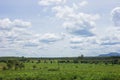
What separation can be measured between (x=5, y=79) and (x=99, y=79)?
19.5m

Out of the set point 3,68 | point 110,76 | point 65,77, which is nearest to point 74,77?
point 65,77

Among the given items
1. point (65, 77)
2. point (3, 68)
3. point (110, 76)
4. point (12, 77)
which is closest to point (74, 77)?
point (65, 77)

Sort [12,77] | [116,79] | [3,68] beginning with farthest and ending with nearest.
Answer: [3,68] → [12,77] → [116,79]

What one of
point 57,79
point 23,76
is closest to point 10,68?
point 23,76

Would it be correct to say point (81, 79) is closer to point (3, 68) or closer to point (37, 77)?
point (37, 77)

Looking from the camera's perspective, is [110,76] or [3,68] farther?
[3,68]

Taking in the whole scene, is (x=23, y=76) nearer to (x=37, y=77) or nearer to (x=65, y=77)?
(x=37, y=77)

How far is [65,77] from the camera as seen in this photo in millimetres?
67938

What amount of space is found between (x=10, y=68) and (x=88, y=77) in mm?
42404

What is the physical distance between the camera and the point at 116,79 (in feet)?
213

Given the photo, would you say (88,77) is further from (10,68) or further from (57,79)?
(10,68)

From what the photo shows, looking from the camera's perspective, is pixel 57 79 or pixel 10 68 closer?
pixel 57 79

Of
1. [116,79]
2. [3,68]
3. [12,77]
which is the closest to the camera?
[116,79]

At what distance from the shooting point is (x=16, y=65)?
347 ft
